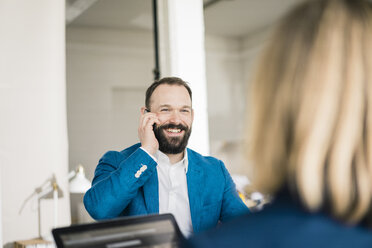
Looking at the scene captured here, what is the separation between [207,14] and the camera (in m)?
4.04

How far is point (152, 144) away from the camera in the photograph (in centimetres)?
193

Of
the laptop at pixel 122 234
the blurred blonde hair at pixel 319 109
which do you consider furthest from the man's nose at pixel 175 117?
the blurred blonde hair at pixel 319 109

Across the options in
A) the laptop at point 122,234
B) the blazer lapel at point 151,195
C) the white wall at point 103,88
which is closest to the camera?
the laptop at point 122,234

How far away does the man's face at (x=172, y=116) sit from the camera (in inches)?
84.5

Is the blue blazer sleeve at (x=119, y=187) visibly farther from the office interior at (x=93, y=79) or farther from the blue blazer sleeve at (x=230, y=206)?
the office interior at (x=93, y=79)

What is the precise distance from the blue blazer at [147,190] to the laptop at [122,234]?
78cm

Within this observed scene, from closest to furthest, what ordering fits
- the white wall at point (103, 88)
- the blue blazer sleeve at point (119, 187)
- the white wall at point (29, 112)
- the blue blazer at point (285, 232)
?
the blue blazer at point (285, 232) → the blue blazer sleeve at point (119, 187) → the white wall at point (29, 112) → the white wall at point (103, 88)

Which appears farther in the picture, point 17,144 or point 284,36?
point 17,144

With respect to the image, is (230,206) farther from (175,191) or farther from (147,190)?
(147,190)

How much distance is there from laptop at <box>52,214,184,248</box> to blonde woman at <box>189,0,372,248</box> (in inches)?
15.7

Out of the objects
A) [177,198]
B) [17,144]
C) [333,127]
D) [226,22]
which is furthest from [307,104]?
[226,22]

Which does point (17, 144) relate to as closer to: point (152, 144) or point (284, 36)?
point (152, 144)

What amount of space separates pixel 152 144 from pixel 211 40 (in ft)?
7.64

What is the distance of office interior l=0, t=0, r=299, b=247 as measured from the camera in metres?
3.15
